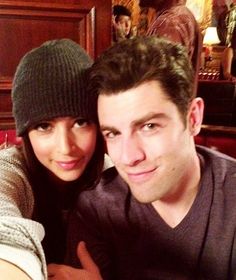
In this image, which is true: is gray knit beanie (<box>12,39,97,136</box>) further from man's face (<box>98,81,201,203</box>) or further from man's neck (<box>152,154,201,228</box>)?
man's neck (<box>152,154,201,228</box>)

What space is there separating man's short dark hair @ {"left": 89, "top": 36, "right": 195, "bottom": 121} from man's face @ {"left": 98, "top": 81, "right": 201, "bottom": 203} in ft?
0.08

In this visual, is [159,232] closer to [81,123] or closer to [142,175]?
[142,175]

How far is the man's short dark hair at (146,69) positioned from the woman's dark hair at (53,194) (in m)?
0.32

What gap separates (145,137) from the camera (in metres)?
1.19

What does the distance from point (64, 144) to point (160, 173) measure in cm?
35

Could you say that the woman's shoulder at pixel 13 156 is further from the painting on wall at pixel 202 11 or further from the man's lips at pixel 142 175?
the painting on wall at pixel 202 11

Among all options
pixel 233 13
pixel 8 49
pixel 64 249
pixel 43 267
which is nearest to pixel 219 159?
pixel 64 249

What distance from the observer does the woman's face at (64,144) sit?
1.37 meters

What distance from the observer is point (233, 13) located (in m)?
7.90

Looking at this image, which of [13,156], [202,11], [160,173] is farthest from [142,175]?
[202,11]

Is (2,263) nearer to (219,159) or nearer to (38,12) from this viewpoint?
(219,159)

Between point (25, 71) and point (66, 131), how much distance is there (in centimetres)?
24

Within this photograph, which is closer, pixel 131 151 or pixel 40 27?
pixel 131 151

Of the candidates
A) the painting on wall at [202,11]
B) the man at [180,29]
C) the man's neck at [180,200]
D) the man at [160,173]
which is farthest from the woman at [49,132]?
the painting on wall at [202,11]
